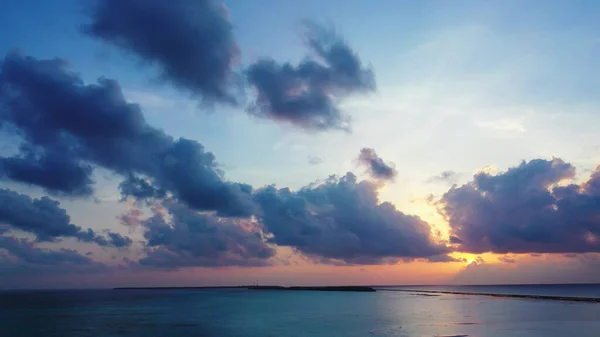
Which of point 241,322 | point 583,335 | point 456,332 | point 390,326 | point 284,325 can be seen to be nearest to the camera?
point 583,335

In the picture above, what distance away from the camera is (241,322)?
266ft

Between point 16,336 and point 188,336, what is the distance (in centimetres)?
2406

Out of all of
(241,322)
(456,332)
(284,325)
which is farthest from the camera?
(241,322)

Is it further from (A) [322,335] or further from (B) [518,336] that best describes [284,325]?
(B) [518,336]

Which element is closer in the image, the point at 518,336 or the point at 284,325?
the point at 518,336

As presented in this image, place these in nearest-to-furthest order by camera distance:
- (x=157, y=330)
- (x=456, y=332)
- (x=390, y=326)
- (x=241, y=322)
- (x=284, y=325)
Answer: (x=456, y=332) → (x=157, y=330) → (x=390, y=326) → (x=284, y=325) → (x=241, y=322)

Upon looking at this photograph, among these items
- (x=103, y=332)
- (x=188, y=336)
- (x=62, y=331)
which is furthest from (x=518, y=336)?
(x=62, y=331)

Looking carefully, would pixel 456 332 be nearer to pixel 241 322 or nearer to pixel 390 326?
pixel 390 326

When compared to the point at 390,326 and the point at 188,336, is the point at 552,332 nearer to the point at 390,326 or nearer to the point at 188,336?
the point at 390,326

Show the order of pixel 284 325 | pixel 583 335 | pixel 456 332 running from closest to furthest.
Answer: pixel 583 335 < pixel 456 332 < pixel 284 325

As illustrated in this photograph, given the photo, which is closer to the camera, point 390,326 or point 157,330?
point 157,330

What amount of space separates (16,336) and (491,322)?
71539 mm

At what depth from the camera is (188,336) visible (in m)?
60.4

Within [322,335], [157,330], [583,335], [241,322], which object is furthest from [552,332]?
[157,330]
